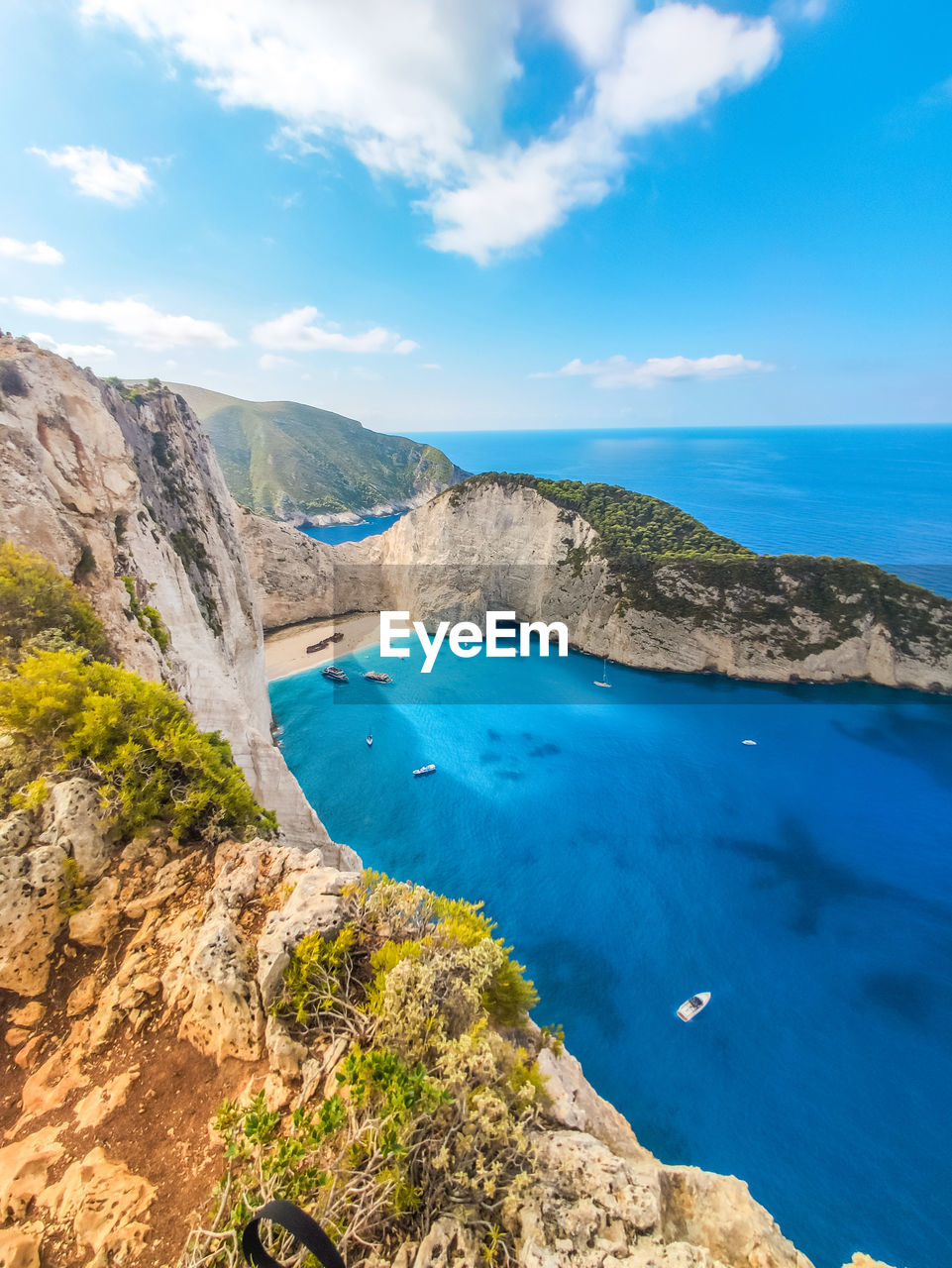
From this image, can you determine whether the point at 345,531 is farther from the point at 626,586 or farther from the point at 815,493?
the point at 815,493

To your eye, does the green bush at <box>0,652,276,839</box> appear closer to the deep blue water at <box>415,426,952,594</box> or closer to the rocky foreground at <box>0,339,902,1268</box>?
the rocky foreground at <box>0,339,902,1268</box>

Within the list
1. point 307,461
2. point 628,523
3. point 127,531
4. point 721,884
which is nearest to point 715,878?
point 721,884

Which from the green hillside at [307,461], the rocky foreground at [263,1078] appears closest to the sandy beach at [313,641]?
the rocky foreground at [263,1078]

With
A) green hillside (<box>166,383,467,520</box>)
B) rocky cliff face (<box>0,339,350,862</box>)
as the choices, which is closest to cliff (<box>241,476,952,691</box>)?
rocky cliff face (<box>0,339,350,862</box>)

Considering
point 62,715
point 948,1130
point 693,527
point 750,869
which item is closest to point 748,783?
point 750,869

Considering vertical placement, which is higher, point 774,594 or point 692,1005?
point 774,594

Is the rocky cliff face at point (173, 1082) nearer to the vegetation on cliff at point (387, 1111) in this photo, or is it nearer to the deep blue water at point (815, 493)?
the vegetation on cliff at point (387, 1111)
